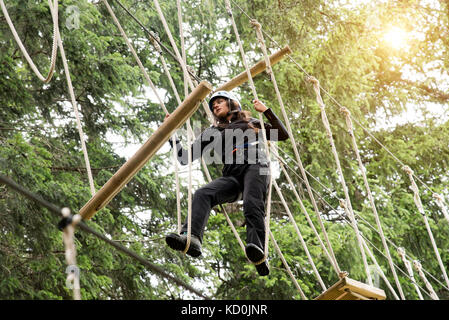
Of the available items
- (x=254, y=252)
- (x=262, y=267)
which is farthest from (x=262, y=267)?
A: (x=254, y=252)

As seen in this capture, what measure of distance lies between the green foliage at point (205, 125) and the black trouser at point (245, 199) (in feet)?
5.72

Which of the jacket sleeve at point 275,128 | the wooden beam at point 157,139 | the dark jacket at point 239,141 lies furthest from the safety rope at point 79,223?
the jacket sleeve at point 275,128

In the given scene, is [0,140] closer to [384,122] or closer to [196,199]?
[196,199]

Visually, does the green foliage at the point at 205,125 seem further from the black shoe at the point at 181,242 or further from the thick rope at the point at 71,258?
the thick rope at the point at 71,258

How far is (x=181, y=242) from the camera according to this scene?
9.77 feet

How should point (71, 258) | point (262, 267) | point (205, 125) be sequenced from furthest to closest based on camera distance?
1. point (205, 125)
2. point (262, 267)
3. point (71, 258)

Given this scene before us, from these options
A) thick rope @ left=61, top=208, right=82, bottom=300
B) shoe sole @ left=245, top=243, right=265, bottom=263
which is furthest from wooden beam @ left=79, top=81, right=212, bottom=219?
thick rope @ left=61, top=208, right=82, bottom=300

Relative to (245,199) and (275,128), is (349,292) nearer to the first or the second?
(245,199)

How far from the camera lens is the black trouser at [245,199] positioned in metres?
3.22

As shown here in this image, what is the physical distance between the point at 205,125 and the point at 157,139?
4985mm

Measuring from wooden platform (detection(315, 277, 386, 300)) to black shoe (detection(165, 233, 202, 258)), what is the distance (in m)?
0.68

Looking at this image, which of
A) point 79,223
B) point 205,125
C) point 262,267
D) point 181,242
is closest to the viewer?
point 79,223

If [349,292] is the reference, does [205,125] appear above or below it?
above

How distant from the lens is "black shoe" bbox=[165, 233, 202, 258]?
2.94 m
